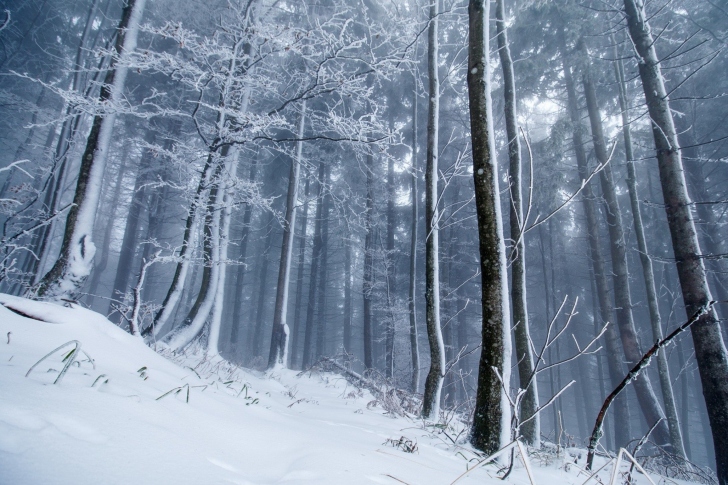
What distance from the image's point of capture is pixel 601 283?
10.7 meters

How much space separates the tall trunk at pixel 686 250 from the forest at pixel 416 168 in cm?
3

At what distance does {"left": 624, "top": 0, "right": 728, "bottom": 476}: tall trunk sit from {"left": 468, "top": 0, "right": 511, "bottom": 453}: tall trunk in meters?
2.89

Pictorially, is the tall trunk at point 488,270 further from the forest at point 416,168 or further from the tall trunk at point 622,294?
the tall trunk at point 622,294

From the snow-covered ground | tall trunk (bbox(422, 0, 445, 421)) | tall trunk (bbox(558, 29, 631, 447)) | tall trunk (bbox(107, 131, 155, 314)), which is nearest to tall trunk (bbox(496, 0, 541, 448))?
tall trunk (bbox(422, 0, 445, 421))

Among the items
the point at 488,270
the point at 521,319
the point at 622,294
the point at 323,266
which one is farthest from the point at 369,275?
the point at 488,270

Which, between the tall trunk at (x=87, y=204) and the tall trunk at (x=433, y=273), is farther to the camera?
the tall trunk at (x=433, y=273)

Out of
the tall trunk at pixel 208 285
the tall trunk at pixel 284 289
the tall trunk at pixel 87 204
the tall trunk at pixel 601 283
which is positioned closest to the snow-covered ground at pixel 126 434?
the tall trunk at pixel 87 204

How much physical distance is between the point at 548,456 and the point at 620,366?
8.99m

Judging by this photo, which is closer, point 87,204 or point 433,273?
point 87,204

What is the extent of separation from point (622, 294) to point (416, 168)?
7.83 meters

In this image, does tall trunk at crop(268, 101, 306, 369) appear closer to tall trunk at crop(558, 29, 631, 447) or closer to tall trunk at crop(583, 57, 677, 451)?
tall trunk at crop(558, 29, 631, 447)

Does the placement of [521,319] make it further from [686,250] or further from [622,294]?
[622,294]

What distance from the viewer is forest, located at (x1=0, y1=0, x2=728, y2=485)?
407 cm

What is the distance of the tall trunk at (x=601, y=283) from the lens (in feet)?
31.4
